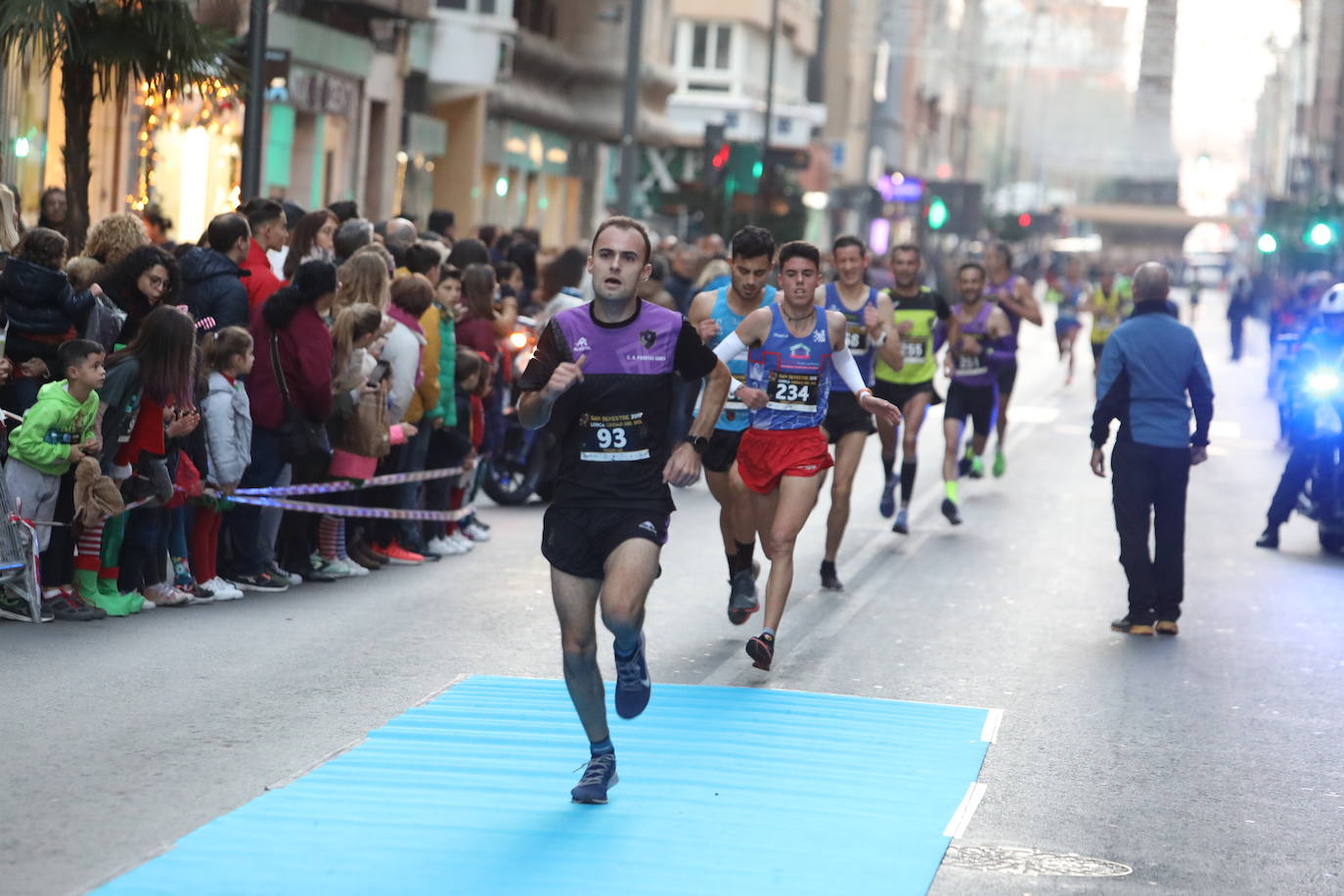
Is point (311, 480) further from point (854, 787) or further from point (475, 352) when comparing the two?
point (854, 787)

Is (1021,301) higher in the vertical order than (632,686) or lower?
higher

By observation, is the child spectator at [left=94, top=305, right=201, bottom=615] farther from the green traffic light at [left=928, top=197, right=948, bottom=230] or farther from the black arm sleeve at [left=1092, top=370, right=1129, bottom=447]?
the green traffic light at [left=928, top=197, right=948, bottom=230]

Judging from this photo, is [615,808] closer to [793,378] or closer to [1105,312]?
[793,378]

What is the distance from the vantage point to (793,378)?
10742 mm

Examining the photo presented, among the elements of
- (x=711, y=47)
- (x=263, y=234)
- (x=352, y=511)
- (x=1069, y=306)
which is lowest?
(x=352, y=511)

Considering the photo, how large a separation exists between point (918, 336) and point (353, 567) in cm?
494

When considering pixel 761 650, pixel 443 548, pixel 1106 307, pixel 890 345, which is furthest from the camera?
pixel 1106 307

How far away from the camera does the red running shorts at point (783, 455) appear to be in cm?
1067

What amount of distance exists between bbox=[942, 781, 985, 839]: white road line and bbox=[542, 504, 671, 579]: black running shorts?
133 cm

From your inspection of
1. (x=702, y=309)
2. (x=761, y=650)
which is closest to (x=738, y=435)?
(x=702, y=309)

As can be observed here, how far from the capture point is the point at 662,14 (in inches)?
2024

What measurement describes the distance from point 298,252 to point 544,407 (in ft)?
21.3

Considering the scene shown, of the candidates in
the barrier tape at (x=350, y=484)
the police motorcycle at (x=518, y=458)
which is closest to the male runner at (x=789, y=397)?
the barrier tape at (x=350, y=484)

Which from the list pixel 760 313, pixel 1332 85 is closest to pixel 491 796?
pixel 760 313
